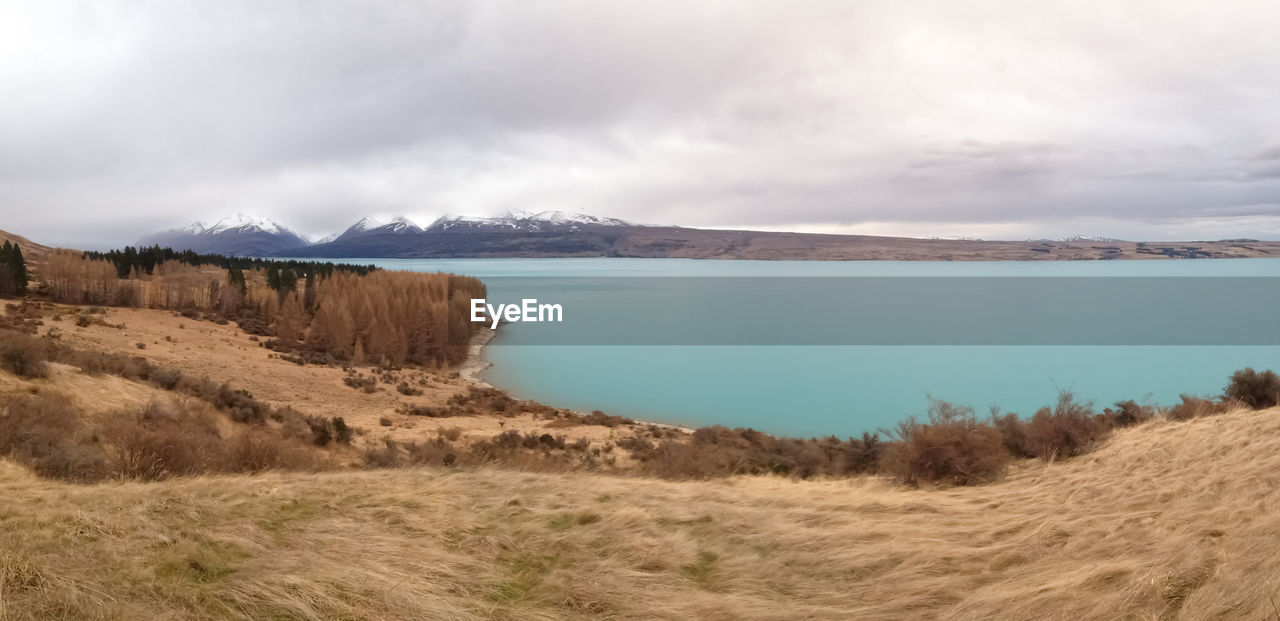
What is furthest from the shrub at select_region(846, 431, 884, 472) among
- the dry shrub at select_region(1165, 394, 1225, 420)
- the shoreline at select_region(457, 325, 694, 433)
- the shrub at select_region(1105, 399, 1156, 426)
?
the shoreline at select_region(457, 325, 694, 433)

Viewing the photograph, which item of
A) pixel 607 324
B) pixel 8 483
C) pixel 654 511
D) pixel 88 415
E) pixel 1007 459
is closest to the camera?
pixel 8 483

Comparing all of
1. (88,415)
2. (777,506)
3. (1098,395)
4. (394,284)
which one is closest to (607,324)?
(394,284)

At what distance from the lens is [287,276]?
63375 millimetres

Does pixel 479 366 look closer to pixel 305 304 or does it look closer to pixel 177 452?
pixel 305 304

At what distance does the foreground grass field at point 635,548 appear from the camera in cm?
429

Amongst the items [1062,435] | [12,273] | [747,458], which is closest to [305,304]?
[12,273]

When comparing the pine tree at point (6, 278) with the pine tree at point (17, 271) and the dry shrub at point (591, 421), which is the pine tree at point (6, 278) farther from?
the dry shrub at point (591, 421)

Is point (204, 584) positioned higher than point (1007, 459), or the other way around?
point (204, 584)

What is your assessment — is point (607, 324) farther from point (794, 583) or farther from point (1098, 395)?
point (794, 583)

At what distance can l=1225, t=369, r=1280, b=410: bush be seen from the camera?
43.2 ft

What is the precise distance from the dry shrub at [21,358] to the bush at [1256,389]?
83.5 feet

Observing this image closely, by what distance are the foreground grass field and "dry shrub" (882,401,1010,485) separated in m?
1.35

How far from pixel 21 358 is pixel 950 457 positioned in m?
19.2

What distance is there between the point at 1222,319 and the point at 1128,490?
73931 millimetres
